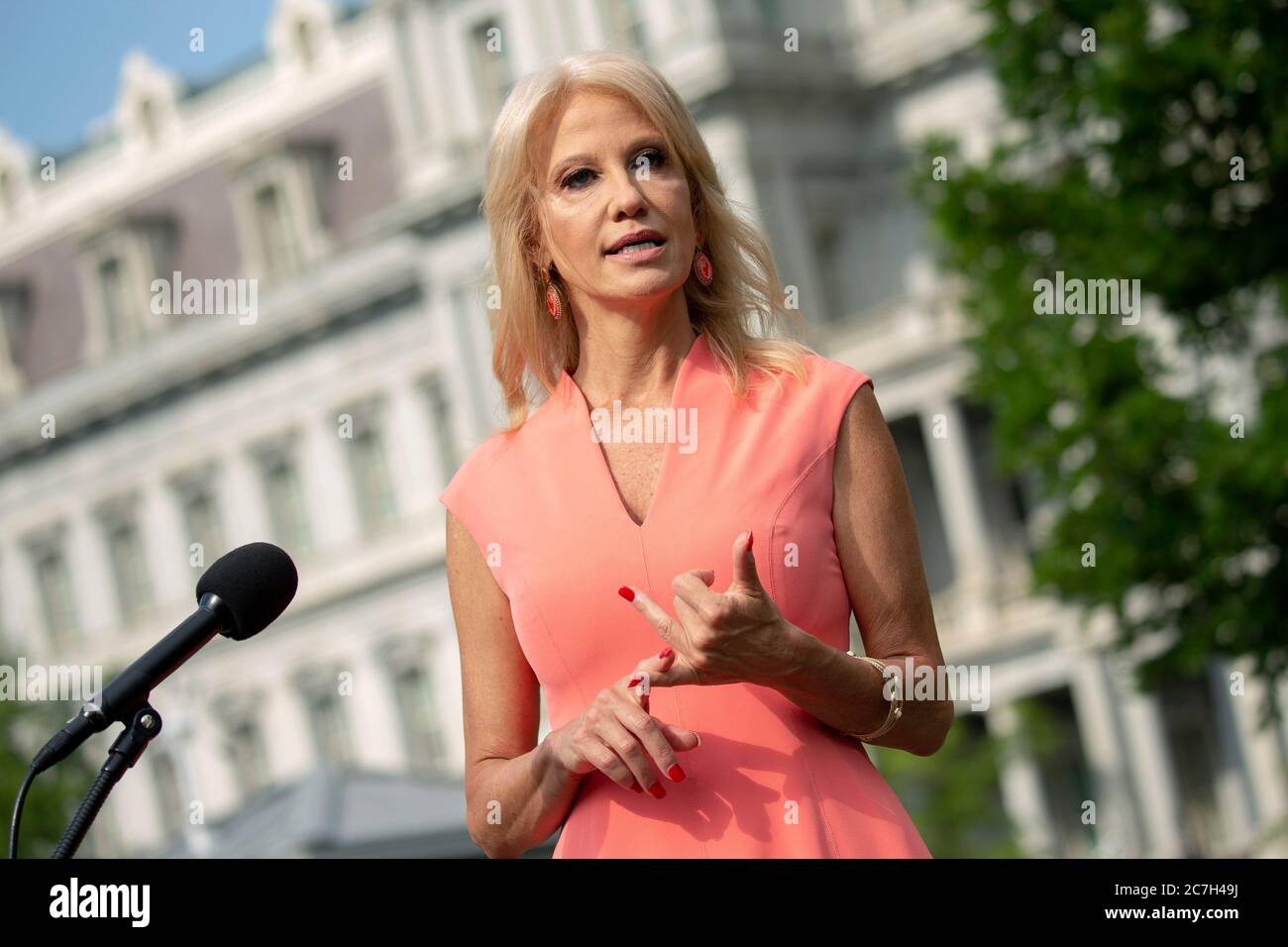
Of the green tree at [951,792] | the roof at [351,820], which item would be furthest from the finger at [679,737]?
the green tree at [951,792]

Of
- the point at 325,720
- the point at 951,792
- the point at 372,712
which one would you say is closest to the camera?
the point at 951,792

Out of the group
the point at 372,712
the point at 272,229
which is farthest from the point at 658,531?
the point at 272,229

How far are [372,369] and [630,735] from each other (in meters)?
38.4

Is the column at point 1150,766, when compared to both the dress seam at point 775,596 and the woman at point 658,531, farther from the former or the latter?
the dress seam at point 775,596

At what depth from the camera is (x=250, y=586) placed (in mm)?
2924

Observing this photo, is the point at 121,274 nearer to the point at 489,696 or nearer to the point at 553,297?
the point at 553,297

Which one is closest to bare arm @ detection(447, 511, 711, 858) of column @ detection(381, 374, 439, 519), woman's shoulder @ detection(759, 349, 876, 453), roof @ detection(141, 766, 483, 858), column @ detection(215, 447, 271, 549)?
woman's shoulder @ detection(759, 349, 876, 453)

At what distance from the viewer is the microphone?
9.01 ft

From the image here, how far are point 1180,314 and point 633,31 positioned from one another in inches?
845

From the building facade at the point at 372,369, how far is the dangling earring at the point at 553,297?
88.2 ft

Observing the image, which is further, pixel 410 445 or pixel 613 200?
pixel 410 445

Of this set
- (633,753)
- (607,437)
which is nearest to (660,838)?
(633,753)

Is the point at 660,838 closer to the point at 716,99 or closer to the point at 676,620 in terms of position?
the point at 676,620

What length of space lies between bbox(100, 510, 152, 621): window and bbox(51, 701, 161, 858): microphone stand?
42.8m
